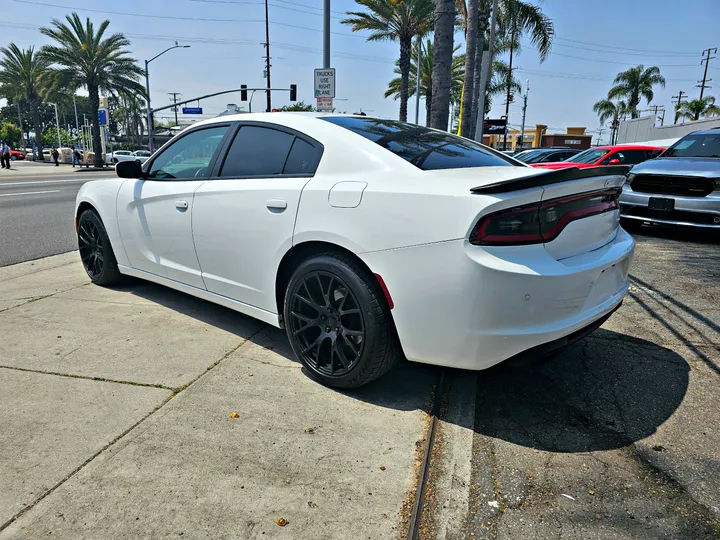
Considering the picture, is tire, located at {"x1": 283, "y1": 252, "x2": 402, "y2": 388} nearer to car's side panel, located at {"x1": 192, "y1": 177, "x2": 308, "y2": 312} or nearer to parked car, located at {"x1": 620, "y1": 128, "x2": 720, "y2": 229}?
car's side panel, located at {"x1": 192, "y1": 177, "x2": 308, "y2": 312}

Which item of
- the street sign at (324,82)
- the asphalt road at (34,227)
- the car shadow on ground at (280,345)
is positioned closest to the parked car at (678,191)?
the car shadow on ground at (280,345)

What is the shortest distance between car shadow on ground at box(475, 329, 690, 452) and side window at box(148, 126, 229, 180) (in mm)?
2444

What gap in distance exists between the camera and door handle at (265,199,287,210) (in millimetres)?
3055

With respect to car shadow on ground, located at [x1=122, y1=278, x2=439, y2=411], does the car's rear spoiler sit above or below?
above

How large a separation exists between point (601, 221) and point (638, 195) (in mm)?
5283

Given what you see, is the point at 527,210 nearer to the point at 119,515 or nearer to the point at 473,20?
the point at 119,515

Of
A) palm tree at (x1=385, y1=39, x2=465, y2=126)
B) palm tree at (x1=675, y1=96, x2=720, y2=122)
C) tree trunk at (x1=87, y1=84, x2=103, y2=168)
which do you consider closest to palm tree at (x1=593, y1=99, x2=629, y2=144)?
palm tree at (x1=675, y1=96, x2=720, y2=122)

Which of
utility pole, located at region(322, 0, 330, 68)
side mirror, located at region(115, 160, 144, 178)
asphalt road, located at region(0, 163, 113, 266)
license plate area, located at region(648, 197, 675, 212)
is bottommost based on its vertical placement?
asphalt road, located at region(0, 163, 113, 266)

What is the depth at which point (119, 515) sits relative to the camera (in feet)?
6.57

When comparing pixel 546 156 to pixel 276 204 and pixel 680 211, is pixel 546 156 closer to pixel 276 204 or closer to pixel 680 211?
pixel 680 211

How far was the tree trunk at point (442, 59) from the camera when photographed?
10242mm

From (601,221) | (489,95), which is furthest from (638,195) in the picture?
(489,95)

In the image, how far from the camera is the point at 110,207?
4.55 metres

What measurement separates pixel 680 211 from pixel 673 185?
0.39 meters
